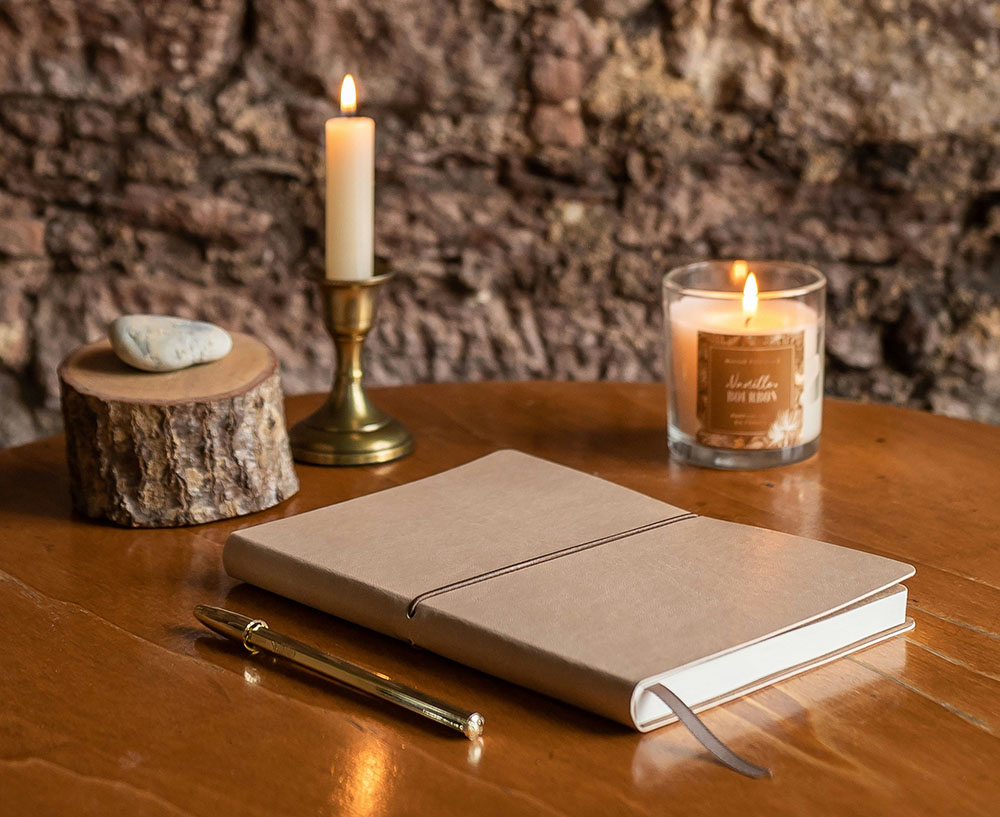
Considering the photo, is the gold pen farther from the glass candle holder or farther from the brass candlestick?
the glass candle holder

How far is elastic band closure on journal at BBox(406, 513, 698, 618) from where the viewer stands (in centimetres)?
63

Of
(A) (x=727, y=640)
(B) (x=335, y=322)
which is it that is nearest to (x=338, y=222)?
(B) (x=335, y=322)

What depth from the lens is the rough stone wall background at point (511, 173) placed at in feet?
4.51

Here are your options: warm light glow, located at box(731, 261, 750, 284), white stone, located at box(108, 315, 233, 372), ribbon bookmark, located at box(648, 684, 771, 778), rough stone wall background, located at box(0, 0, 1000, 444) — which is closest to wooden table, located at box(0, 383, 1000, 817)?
ribbon bookmark, located at box(648, 684, 771, 778)

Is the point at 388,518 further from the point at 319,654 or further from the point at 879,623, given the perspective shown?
the point at 879,623

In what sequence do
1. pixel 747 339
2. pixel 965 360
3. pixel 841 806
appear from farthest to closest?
pixel 965 360, pixel 747 339, pixel 841 806

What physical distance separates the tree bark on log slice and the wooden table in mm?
19

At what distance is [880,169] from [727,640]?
3.61 feet

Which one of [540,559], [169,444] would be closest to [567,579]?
[540,559]

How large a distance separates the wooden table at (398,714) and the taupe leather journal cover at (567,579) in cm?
2

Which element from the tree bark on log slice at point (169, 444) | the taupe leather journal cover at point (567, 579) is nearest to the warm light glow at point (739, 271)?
the taupe leather journal cover at point (567, 579)

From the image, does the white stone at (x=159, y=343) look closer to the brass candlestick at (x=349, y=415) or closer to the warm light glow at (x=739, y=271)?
the brass candlestick at (x=349, y=415)

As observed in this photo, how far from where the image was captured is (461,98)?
1.45 m

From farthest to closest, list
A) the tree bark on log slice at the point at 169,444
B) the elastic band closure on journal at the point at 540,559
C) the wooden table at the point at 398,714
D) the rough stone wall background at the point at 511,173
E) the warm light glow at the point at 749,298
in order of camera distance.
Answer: the rough stone wall background at the point at 511,173 < the warm light glow at the point at 749,298 < the tree bark on log slice at the point at 169,444 < the elastic band closure on journal at the point at 540,559 < the wooden table at the point at 398,714
